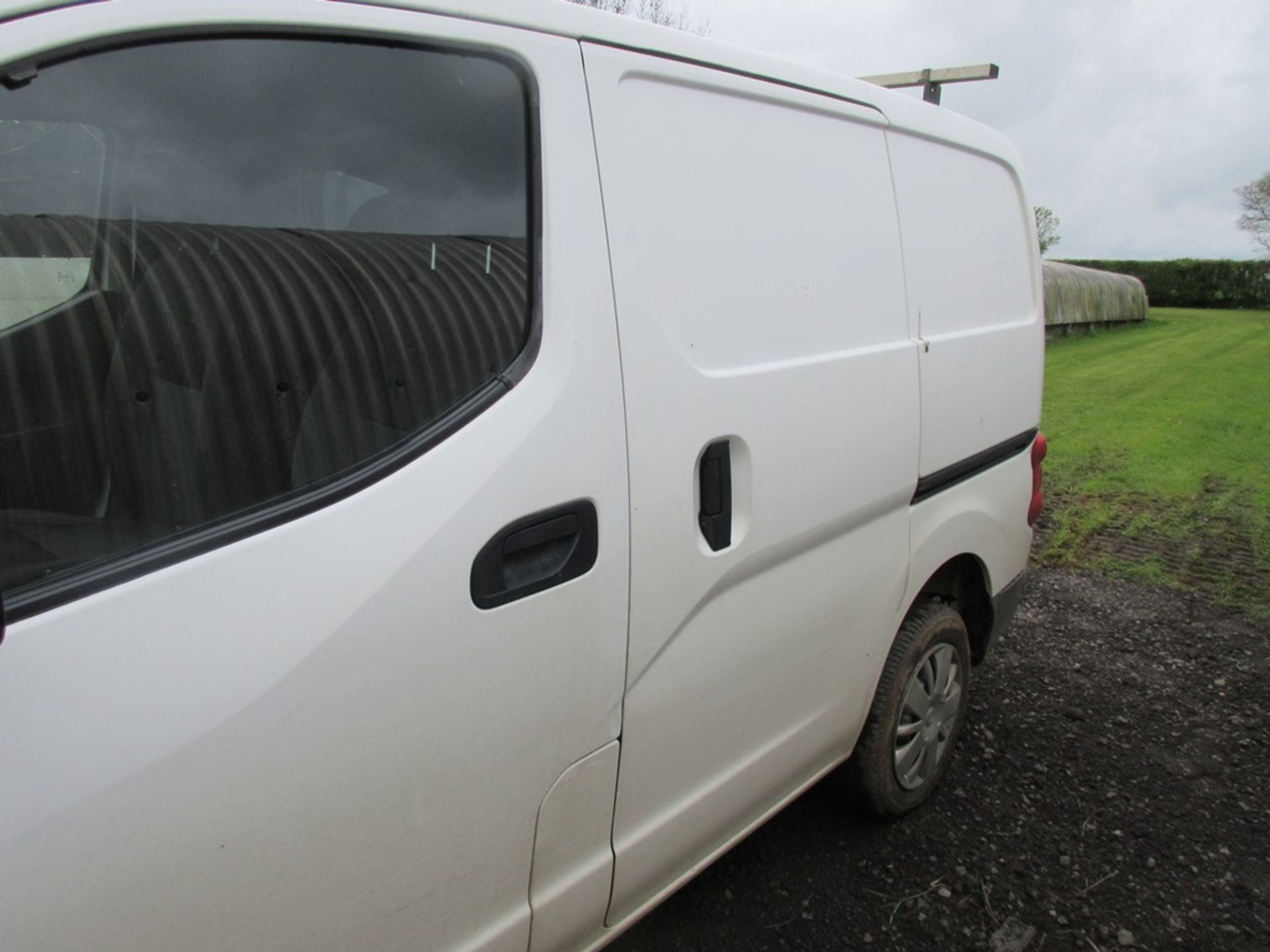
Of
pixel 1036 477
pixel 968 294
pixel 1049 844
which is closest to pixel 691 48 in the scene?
pixel 968 294

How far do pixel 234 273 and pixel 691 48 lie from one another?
3.38 feet

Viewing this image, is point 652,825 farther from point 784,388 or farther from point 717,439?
point 784,388

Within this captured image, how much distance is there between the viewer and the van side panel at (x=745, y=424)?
1.70 m

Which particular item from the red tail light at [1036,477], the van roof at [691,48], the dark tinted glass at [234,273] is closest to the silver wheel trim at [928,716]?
the red tail light at [1036,477]

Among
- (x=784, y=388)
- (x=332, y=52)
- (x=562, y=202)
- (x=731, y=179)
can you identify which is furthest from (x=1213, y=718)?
(x=332, y=52)

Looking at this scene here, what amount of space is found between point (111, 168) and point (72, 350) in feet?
0.83

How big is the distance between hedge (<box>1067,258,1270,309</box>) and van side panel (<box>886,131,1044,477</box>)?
38713 millimetres

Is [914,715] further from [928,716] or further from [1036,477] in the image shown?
[1036,477]

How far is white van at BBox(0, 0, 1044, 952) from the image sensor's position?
1.16 meters

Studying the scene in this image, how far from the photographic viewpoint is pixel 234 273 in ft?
4.41

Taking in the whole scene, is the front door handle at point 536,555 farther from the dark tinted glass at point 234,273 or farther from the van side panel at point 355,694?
the dark tinted glass at point 234,273

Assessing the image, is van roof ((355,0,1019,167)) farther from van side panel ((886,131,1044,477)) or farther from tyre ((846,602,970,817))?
tyre ((846,602,970,817))

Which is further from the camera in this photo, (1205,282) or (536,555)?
(1205,282)

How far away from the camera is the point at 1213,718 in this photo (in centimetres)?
367
